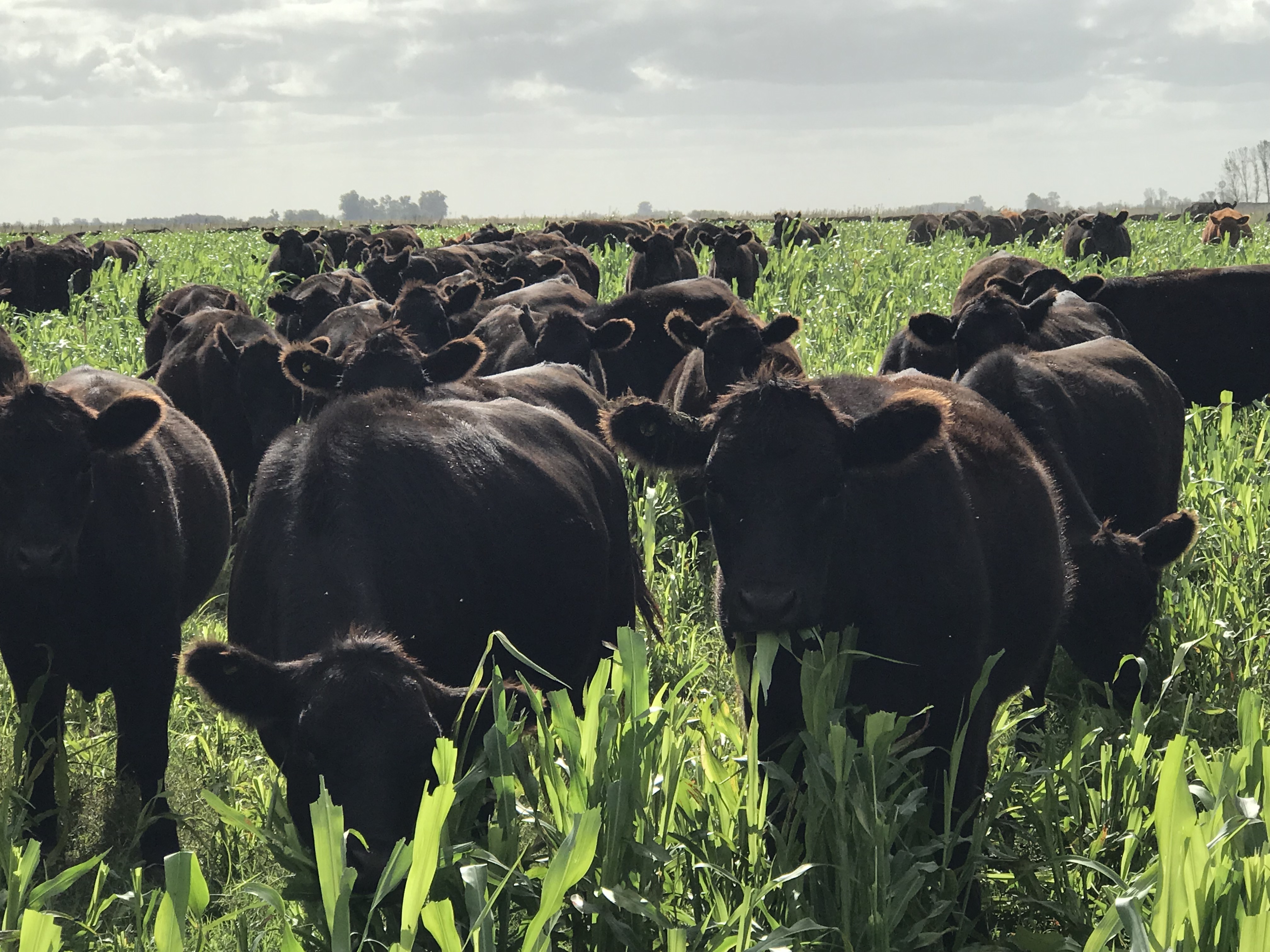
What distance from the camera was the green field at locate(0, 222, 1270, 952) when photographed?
2582 millimetres

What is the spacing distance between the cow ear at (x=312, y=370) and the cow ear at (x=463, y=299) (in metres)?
4.40

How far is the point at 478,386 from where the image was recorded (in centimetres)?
698

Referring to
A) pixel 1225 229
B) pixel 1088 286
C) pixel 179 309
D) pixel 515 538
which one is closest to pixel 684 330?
pixel 1088 286

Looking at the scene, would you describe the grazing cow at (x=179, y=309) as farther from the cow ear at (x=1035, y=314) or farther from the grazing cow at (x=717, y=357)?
the cow ear at (x=1035, y=314)

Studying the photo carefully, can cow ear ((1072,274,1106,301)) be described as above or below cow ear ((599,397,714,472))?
above

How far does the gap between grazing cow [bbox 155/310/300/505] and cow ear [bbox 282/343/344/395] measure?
1567 millimetres

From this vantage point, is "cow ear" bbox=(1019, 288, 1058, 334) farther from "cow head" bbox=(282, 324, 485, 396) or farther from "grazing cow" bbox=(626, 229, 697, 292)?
"grazing cow" bbox=(626, 229, 697, 292)

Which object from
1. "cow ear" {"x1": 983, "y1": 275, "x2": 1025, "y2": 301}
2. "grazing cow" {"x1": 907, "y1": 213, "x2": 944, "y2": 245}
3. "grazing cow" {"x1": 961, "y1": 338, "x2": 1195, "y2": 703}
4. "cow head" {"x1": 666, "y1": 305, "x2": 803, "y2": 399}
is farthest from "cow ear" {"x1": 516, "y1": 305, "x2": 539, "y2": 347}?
"grazing cow" {"x1": 907, "y1": 213, "x2": 944, "y2": 245}

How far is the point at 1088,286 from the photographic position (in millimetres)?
10727

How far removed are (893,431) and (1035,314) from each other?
17.0ft

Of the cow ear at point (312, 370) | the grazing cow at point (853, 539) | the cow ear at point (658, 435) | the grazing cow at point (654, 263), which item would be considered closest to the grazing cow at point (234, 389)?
the cow ear at point (312, 370)

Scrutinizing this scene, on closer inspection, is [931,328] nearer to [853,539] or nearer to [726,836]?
[853,539]

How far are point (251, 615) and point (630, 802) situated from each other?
1.60 m

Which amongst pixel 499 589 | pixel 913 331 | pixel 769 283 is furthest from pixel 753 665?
pixel 769 283
